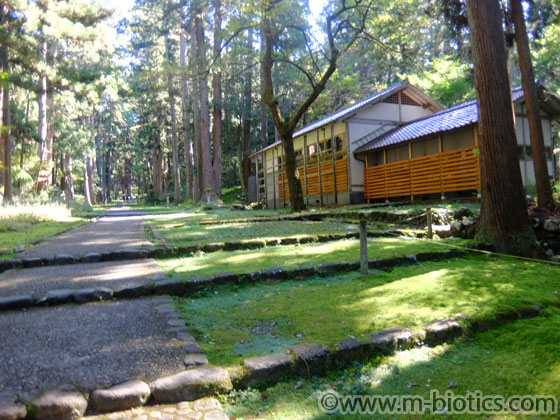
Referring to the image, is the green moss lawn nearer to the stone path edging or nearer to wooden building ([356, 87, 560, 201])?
the stone path edging

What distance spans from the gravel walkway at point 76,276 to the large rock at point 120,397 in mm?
2418

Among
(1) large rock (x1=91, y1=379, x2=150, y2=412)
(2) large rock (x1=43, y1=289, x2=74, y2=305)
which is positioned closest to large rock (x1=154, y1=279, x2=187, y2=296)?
(2) large rock (x1=43, y1=289, x2=74, y2=305)

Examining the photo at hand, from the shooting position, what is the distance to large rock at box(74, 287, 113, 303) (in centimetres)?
398

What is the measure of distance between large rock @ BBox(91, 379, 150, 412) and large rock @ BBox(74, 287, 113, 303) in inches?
85.0

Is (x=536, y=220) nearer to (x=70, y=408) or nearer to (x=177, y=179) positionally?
(x=70, y=408)

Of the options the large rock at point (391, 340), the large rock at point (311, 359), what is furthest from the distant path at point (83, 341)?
the large rock at point (391, 340)

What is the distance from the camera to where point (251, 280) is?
4.73 metres

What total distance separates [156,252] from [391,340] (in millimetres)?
4798

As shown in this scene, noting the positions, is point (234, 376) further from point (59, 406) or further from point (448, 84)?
point (448, 84)

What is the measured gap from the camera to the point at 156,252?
6.52m

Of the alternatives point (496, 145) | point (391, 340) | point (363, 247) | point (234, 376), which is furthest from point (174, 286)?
point (496, 145)

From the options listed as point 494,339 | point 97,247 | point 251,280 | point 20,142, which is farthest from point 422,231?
point 20,142

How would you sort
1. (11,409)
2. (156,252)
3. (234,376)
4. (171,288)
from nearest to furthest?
(11,409)
(234,376)
(171,288)
(156,252)

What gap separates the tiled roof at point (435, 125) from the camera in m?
14.3
